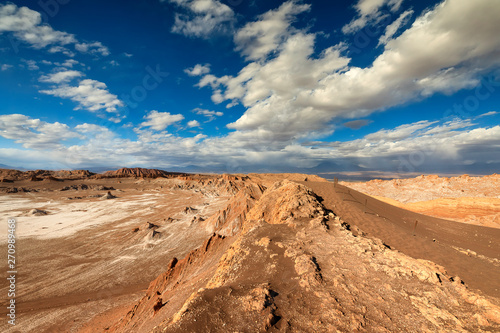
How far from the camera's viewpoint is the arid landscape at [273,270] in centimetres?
461

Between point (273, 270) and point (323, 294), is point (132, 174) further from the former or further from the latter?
point (323, 294)

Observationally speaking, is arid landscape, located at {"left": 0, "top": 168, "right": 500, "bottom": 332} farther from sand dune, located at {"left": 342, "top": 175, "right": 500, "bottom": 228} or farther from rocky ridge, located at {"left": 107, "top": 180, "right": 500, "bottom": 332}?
sand dune, located at {"left": 342, "top": 175, "right": 500, "bottom": 228}

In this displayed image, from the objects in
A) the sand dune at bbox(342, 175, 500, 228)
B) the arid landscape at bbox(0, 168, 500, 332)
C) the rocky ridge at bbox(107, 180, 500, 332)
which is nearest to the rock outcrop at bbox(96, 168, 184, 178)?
the arid landscape at bbox(0, 168, 500, 332)

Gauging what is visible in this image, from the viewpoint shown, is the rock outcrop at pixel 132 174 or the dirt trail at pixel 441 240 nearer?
the dirt trail at pixel 441 240

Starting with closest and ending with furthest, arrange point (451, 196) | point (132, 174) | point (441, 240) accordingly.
A: point (441, 240) < point (451, 196) < point (132, 174)

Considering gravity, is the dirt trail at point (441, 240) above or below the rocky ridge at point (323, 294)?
below

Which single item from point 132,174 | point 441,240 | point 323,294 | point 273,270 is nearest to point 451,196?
point 441,240

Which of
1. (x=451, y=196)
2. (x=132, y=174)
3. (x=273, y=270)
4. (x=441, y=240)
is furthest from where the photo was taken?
(x=132, y=174)

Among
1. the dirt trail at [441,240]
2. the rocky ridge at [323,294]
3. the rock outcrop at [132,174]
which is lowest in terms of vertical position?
the dirt trail at [441,240]

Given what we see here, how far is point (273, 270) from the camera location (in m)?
6.51

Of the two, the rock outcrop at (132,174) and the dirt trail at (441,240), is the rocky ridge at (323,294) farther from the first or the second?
the rock outcrop at (132,174)

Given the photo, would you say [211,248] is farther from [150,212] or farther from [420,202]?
[420,202]

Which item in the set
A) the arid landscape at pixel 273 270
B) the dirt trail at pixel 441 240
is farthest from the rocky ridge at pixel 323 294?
the dirt trail at pixel 441 240

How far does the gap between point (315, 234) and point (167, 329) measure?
300 inches
